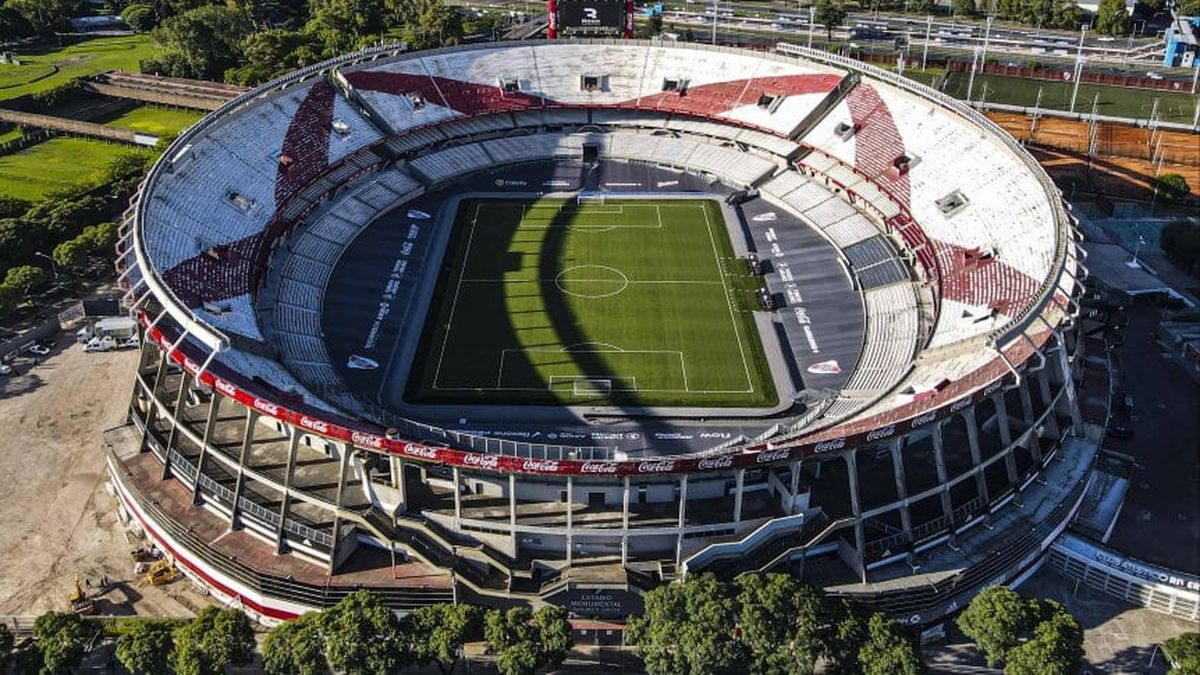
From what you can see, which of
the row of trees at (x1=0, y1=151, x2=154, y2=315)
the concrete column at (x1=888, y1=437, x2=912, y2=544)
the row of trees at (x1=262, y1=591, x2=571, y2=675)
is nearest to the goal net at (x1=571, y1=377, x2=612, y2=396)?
the concrete column at (x1=888, y1=437, x2=912, y2=544)

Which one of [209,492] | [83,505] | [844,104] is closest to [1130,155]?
[844,104]

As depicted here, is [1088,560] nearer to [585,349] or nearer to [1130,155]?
[585,349]

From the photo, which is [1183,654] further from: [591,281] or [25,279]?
[25,279]

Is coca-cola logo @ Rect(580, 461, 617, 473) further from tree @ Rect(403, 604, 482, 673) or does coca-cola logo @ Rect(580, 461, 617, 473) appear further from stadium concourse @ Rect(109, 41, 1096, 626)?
tree @ Rect(403, 604, 482, 673)

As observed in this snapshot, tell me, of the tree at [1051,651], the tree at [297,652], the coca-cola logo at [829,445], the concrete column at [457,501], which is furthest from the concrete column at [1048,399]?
the tree at [297,652]

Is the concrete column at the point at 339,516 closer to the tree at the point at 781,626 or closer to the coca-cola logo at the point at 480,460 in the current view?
the coca-cola logo at the point at 480,460

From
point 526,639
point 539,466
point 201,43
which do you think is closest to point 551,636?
point 526,639
